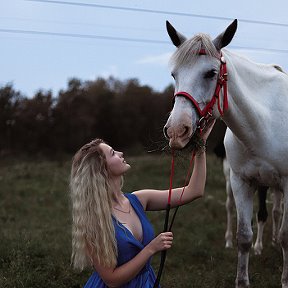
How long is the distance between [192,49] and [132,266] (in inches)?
62.0

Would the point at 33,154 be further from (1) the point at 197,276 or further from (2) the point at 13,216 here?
(1) the point at 197,276

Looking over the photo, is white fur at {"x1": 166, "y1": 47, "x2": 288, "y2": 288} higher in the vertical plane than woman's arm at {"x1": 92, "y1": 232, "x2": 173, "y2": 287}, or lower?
higher

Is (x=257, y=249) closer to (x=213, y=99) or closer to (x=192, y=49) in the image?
(x=213, y=99)

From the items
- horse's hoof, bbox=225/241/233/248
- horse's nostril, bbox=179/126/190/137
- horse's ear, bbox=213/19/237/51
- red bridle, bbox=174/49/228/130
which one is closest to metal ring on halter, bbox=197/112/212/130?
red bridle, bbox=174/49/228/130

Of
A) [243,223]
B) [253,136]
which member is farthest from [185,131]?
[243,223]

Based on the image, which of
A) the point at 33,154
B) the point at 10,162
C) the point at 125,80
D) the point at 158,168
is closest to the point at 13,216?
the point at 158,168

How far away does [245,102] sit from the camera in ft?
13.3

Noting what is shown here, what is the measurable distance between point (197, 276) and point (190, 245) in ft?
5.30

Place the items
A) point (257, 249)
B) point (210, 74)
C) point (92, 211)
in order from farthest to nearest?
point (257, 249) < point (210, 74) < point (92, 211)

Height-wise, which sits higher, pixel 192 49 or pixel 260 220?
pixel 192 49

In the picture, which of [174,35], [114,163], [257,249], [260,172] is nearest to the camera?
[114,163]

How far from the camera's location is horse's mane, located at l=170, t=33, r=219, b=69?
345 centimetres

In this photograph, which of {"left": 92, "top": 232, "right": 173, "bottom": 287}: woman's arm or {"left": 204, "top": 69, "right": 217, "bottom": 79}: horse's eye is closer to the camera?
{"left": 92, "top": 232, "right": 173, "bottom": 287}: woman's arm

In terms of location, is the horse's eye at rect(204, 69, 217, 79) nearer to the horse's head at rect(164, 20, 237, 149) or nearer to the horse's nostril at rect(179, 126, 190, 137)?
the horse's head at rect(164, 20, 237, 149)
